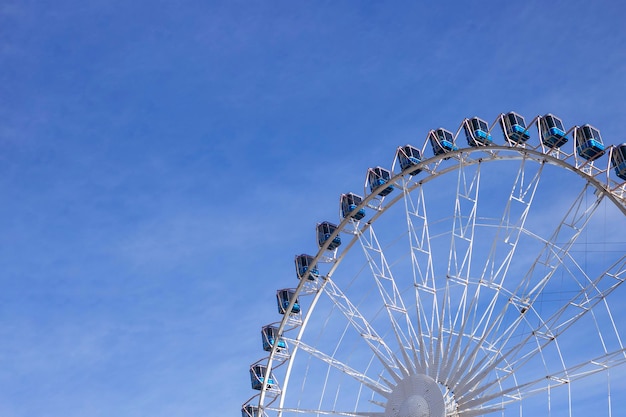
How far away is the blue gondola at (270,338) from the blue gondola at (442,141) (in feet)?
→ 45.6

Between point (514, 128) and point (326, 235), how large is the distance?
13234mm

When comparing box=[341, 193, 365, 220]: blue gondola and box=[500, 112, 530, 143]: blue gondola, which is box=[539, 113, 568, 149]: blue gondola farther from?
box=[341, 193, 365, 220]: blue gondola

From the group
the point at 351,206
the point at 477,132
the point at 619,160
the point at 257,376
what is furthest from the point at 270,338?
the point at 619,160

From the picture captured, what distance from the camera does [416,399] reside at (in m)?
36.6

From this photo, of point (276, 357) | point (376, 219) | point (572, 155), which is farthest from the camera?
point (276, 357)

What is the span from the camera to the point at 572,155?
35562 mm

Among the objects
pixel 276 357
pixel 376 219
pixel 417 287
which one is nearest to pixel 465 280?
pixel 417 287

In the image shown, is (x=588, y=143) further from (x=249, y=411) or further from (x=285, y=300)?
(x=249, y=411)

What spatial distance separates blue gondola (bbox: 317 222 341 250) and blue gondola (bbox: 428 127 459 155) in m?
8.22

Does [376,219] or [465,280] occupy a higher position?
[376,219]

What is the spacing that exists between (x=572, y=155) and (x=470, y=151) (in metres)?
5.41

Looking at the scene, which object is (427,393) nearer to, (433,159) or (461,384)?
(461,384)

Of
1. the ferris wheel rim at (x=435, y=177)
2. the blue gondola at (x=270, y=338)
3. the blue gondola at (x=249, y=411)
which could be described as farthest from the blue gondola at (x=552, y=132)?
the blue gondola at (x=249, y=411)

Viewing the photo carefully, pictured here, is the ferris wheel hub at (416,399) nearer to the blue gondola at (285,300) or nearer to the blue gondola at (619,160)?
the blue gondola at (619,160)
